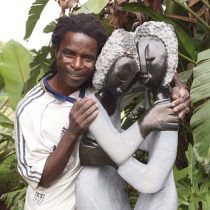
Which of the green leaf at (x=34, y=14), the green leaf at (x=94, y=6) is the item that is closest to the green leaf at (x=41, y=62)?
the green leaf at (x=34, y=14)

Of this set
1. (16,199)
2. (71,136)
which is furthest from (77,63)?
(16,199)

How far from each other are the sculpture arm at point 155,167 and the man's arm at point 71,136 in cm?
18

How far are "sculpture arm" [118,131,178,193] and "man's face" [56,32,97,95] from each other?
1.08ft

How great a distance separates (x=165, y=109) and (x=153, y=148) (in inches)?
5.5

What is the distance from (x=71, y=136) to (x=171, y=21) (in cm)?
132

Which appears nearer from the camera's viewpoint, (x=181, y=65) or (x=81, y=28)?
(x=81, y=28)

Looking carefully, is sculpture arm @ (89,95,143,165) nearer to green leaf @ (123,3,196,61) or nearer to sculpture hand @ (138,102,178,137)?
sculpture hand @ (138,102,178,137)

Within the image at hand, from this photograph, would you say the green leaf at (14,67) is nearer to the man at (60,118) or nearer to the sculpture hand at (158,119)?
the man at (60,118)

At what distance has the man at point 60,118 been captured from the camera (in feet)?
5.07

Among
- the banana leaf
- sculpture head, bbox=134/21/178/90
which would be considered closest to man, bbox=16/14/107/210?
sculpture head, bbox=134/21/178/90

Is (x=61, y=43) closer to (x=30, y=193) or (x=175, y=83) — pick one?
(x=175, y=83)

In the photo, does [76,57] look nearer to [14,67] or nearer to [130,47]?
[130,47]

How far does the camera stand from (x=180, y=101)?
1555mm

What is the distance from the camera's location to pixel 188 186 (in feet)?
7.82
